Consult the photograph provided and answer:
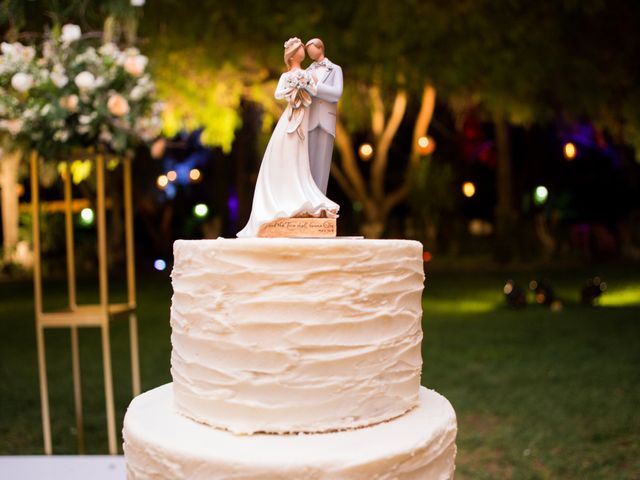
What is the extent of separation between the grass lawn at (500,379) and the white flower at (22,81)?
2.86m

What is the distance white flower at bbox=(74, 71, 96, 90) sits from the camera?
4.34m

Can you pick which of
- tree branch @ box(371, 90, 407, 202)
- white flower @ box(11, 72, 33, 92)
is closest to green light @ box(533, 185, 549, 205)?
tree branch @ box(371, 90, 407, 202)

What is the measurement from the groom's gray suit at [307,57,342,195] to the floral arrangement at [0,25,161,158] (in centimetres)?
188

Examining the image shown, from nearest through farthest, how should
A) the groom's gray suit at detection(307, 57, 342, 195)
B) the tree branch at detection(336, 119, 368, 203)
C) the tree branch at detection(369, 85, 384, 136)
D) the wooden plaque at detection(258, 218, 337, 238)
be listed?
1. the wooden plaque at detection(258, 218, 337, 238)
2. the groom's gray suit at detection(307, 57, 342, 195)
3. the tree branch at detection(369, 85, 384, 136)
4. the tree branch at detection(336, 119, 368, 203)

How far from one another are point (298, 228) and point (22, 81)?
2.46 m

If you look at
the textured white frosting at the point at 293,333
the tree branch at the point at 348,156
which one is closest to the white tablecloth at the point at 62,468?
the textured white frosting at the point at 293,333

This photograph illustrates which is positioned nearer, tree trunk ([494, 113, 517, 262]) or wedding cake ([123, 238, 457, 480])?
wedding cake ([123, 238, 457, 480])


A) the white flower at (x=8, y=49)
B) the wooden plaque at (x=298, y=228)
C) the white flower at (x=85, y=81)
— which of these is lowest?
the wooden plaque at (x=298, y=228)

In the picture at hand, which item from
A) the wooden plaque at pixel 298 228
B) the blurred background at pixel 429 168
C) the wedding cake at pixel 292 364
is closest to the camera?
the wedding cake at pixel 292 364

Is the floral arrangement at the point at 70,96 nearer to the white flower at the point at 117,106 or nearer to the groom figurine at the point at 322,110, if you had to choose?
the white flower at the point at 117,106

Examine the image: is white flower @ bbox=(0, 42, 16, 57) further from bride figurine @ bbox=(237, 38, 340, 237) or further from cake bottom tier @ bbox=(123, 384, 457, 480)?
cake bottom tier @ bbox=(123, 384, 457, 480)

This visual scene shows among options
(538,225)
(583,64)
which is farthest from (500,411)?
(538,225)

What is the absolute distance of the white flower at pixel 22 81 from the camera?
4289 millimetres

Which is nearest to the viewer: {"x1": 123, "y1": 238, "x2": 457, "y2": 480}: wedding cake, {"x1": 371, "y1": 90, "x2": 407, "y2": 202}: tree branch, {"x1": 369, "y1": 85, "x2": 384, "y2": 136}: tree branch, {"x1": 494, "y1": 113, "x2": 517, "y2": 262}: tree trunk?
{"x1": 123, "y1": 238, "x2": 457, "y2": 480}: wedding cake
